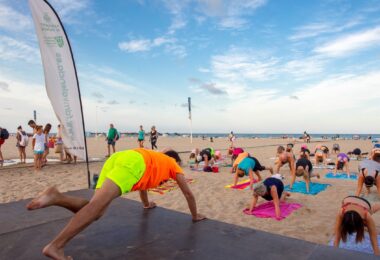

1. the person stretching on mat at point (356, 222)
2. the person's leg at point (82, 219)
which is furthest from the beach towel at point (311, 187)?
the person's leg at point (82, 219)

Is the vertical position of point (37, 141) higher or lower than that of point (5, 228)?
higher

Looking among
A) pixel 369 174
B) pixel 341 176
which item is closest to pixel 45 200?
pixel 369 174

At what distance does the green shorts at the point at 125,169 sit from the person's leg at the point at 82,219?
0.19 ft

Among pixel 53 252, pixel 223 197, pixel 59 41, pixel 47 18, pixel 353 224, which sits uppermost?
pixel 47 18

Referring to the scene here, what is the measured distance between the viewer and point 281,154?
8422mm

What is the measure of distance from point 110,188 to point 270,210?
4124 millimetres

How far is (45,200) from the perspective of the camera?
1947mm


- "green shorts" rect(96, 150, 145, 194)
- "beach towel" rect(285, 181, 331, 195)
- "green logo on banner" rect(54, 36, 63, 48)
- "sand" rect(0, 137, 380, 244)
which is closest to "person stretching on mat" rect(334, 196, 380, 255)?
"sand" rect(0, 137, 380, 244)

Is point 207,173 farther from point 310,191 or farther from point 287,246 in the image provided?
point 287,246

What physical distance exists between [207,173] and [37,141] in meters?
5.84

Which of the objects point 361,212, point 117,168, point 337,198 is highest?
point 117,168

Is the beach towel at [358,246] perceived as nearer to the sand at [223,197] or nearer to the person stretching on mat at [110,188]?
the sand at [223,197]

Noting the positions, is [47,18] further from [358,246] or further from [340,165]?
[340,165]

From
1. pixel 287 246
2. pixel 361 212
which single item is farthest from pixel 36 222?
pixel 361 212
